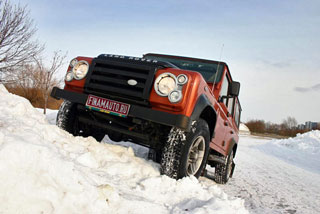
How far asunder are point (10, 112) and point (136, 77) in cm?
156

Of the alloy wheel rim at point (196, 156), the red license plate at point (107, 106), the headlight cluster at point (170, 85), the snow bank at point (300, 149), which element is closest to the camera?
the headlight cluster at point (170, 85)

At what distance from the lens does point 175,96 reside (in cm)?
277

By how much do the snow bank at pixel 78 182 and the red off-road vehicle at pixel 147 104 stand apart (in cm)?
32

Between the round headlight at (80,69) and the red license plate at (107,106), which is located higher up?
the round headlight at (80,69)

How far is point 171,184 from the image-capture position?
8.77 ft

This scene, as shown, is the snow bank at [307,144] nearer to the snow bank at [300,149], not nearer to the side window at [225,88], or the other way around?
the snow bank at [300,149]

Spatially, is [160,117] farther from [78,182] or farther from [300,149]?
[300,149]

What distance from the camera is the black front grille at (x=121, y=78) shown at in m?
2.95

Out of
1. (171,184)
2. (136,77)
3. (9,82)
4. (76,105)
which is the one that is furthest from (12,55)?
(171,184)

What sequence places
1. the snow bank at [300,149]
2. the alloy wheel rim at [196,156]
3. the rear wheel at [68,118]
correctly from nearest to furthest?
the alloy wheel rim at [196,156] → the rear wheel at [68,118] → the snow bank at [300,149]

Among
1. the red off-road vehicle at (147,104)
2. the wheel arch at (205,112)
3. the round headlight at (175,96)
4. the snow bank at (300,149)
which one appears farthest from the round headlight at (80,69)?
the snow bank at (300,149)

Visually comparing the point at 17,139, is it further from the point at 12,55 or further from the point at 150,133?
the point at 12,55

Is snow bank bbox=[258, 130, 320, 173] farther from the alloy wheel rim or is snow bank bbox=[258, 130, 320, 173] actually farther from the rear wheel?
the rear wheel

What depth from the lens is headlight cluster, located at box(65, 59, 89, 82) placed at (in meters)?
3.35
